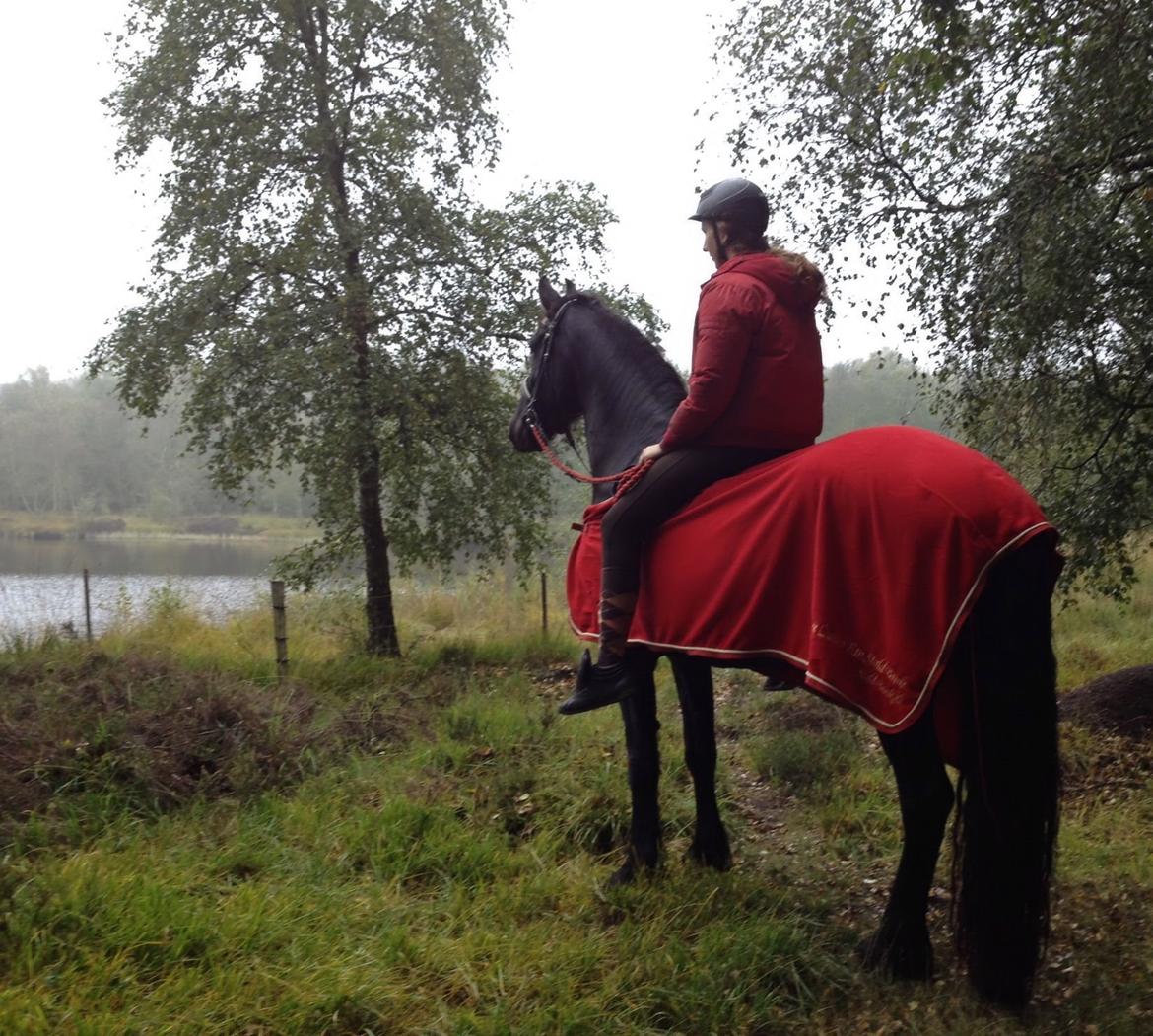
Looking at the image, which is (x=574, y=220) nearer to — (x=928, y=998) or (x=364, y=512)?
(x=364, y=512)

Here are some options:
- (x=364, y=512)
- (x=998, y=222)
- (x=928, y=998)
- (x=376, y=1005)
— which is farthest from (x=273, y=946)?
(x=364, y=512)

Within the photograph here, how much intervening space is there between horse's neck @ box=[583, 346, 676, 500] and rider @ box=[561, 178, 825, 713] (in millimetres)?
334

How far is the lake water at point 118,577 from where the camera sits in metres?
11.5

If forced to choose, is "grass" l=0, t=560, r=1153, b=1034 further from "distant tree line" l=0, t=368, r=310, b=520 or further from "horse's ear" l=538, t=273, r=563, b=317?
"distant tree line" l=0, t=368, r=310, b=520

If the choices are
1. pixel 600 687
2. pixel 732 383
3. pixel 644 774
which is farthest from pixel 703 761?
pixel 732 383

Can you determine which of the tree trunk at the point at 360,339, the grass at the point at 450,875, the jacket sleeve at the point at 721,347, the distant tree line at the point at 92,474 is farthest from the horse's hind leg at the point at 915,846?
the distant tree line at the point at 92,474

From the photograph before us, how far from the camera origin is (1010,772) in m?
2.83

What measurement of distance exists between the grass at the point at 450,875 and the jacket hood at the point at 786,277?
2.30 m

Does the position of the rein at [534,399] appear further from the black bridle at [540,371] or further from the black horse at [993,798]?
the black horse at [993,798]

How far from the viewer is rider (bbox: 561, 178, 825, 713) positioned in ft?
11.0

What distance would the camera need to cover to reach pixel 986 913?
2887mm

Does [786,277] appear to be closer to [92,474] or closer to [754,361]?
[754,361]

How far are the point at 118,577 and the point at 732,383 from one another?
72.8ft

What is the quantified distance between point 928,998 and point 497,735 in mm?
3241
